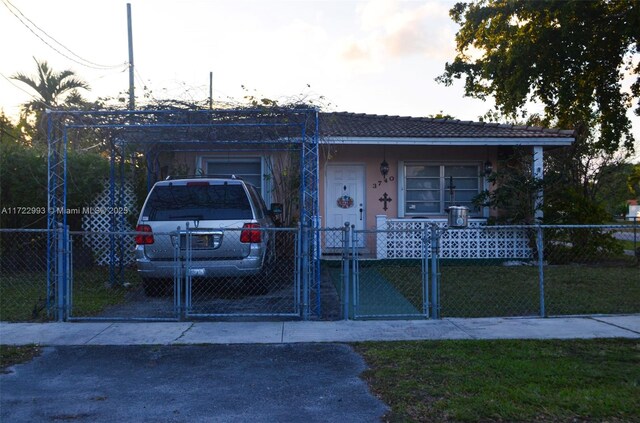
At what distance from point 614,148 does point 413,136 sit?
479 centimetres

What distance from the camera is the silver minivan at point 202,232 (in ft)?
28.3

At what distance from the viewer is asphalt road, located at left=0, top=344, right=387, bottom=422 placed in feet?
15.4

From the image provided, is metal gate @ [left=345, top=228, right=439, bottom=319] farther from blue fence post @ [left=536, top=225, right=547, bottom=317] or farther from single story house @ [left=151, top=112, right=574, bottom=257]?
blue fence post @ [left=536, top=225, right=547, bottom=317]

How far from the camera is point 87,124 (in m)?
9.55

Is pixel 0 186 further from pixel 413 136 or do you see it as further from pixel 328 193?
pixel 413 136

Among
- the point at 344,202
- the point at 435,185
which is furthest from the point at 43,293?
the point at 435,185

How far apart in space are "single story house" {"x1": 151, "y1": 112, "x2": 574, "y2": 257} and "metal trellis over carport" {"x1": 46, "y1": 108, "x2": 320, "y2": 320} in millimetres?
2030

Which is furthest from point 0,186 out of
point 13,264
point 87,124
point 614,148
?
point 614,148

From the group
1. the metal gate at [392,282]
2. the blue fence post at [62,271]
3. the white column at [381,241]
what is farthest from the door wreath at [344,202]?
the blue fence post at [62,271]

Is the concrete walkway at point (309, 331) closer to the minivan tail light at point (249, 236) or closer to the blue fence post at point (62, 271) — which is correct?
the blue fence post at point (62, 271)

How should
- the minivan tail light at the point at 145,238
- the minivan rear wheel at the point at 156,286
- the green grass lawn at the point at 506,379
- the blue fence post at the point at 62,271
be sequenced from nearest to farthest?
the green grass lawn at the point at 506,379 < the blue fence post at the point at 62,271 < the minivan tail light at the point at 145,238 < the minivan rear wheel at the point at 156,286

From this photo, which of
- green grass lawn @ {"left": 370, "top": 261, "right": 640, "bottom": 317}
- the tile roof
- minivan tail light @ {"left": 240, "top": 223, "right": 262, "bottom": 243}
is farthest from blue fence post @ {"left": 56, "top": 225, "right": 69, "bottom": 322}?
the tile roof

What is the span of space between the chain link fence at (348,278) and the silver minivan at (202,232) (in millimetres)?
33

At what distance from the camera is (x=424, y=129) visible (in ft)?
48.2
